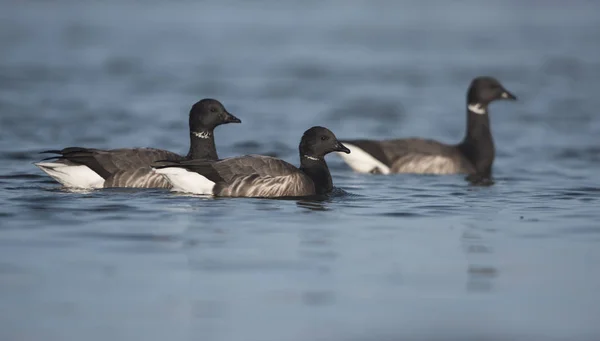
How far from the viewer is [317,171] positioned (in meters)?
16.4

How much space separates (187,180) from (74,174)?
1.71 m

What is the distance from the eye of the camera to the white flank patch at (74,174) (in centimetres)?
1599

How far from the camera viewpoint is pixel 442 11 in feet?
256

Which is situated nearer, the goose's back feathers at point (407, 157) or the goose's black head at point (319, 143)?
the goose's black head at point (319, 143)

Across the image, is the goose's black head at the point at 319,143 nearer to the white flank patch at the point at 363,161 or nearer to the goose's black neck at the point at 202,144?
the goose's black neck at the point at 202,144

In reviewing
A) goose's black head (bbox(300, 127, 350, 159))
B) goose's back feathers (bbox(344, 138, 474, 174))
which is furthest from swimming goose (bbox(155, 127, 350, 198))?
goose's back feathers (bbox(344, 138, 474, 174))

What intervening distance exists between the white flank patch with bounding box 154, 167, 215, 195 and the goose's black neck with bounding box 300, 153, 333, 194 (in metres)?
1.53

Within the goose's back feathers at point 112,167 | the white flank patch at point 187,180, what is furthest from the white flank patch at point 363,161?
the white flank patch at point 187,180

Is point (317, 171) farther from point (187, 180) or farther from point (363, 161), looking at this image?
point (363, 161)

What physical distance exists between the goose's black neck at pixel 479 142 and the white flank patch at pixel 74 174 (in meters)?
7.04

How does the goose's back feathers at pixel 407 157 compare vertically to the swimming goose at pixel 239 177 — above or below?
above

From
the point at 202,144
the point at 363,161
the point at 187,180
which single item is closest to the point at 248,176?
the point at 187,180

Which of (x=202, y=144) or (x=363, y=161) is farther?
(x=363, y=161)

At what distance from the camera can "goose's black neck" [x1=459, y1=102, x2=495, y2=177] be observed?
→ 2077 centimetres
